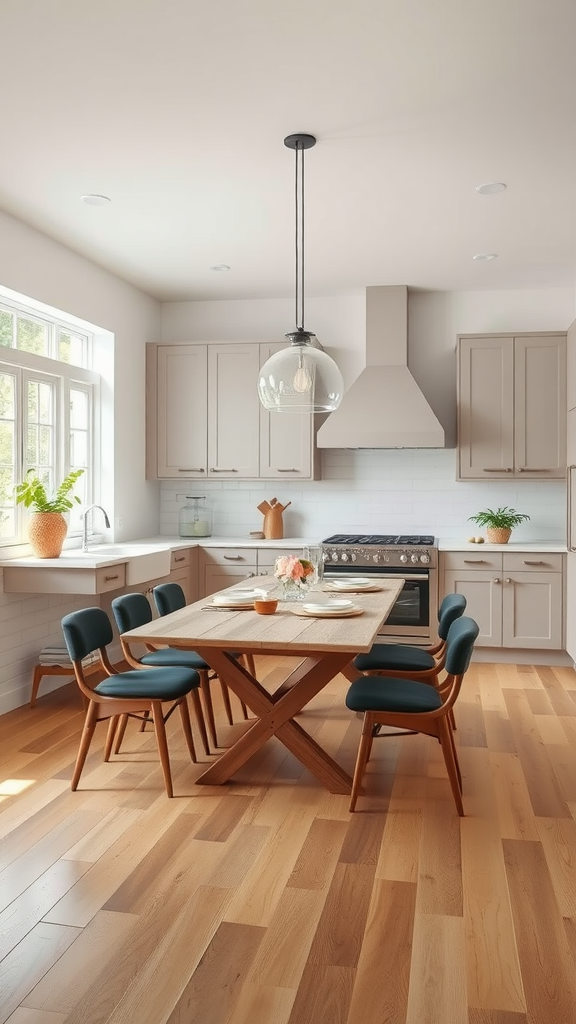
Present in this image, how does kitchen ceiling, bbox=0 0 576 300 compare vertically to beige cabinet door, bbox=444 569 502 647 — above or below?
above

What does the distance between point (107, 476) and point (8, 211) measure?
6.87 feet

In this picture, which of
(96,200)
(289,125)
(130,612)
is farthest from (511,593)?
(96,200)

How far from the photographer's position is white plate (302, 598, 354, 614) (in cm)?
342

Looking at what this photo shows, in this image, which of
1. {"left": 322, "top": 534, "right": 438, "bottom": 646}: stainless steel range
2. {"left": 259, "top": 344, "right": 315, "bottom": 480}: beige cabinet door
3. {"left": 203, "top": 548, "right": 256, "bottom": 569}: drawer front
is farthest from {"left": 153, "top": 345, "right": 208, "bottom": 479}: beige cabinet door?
{"left": 322, "top": 534, "right": 438, "bottom": 646}: stainless steel range

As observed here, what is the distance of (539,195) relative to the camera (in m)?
4.25

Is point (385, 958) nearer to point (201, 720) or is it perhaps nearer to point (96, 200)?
point (201, 720)

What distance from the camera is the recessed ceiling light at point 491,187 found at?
13.4 ft

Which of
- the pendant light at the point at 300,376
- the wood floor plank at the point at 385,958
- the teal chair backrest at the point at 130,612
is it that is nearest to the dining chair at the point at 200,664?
the teal chair backrest at the point at 130,612

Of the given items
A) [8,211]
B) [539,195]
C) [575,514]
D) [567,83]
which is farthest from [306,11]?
[575,514]

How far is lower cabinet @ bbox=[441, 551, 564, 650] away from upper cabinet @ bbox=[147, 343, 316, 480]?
55.8 inches

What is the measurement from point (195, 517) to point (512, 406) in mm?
2722

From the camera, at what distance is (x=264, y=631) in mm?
3076

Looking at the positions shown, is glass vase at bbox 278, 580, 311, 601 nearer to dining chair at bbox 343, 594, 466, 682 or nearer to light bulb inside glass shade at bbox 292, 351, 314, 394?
dining chair at bbox 343, 594, 466, 682

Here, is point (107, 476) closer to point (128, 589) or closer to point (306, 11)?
point (128, 589)
